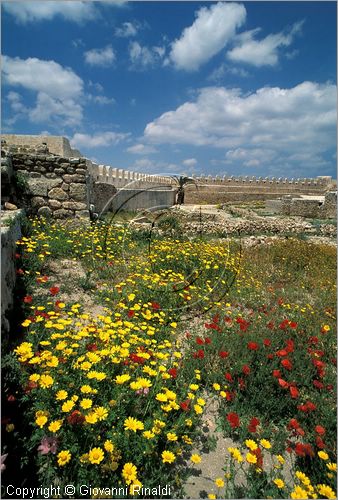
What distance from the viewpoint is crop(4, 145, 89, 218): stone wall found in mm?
7652

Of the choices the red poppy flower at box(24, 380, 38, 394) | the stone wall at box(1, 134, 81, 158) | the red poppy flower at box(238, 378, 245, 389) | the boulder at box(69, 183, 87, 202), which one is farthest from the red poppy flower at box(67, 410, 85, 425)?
the stone wall at box(1, 134, 81, 158)

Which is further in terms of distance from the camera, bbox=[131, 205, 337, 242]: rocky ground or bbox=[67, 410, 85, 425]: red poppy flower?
bbox=[131, 205, 337, 242]: rocky ground

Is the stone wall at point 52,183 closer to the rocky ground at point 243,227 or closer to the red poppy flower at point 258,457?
the rocky ground at point 243,227

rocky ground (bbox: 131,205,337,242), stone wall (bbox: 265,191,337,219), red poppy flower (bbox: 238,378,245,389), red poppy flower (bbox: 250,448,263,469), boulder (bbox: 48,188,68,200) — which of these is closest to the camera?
red poppy flower (bbox: 250,448,263,469)

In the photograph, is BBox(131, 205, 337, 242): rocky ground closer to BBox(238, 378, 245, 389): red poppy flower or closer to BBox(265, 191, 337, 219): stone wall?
BBox(265, 191, 337, 219): stone wall

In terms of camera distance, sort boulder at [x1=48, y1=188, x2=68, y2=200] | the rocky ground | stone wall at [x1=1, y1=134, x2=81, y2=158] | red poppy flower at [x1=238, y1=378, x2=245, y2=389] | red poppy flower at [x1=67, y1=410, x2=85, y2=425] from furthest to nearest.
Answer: stone wall at [x1=1, y1=134, x2=81, y2=158] → the rocky ground → boulder at [x1=48, y1=188, x2=68, y2=200] → red poppy flower at [x1=238, y1=378, x2=245, y2=389] → red poppy flower at [x1=67, y1=410, x2=85, y2=425]

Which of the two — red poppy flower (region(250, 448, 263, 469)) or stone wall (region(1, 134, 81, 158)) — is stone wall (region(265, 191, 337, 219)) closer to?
stone wall (region(1, 134, 81, 158))

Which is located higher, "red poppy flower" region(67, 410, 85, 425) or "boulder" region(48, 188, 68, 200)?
"boulder" region(48, 188, 68, 200)

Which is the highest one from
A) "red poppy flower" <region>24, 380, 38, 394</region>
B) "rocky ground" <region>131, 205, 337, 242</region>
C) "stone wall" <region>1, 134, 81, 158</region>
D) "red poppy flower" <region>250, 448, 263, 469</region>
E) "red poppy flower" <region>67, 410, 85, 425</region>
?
"stone wall" <region>1, 134, 81, 158</region>

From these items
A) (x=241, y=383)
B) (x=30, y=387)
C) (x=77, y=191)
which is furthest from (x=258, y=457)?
(x=77, y=191)

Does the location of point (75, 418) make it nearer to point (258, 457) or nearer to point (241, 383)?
point (258, 457)

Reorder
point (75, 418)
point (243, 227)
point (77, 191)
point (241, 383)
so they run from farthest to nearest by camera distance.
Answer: point (243, 227) → point (77, 191) → point (241, 383) → point (75, 418)

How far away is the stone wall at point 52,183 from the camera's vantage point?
7.65 meters

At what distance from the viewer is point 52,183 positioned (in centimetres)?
776
